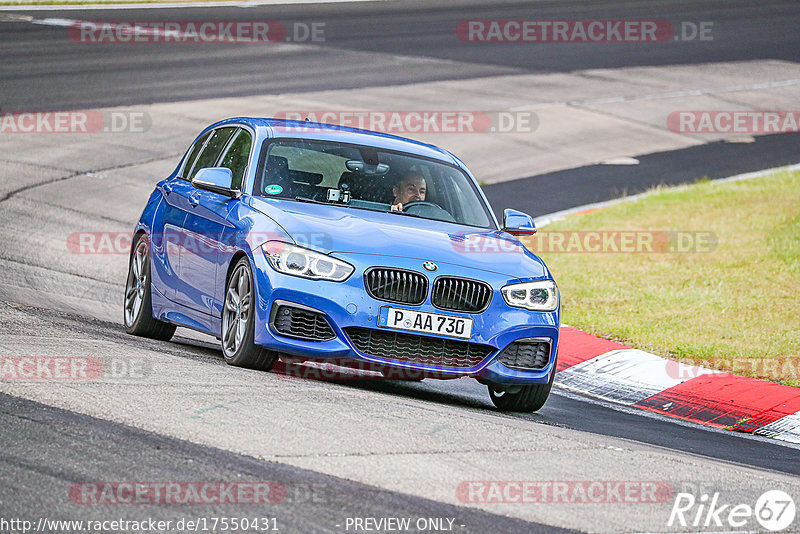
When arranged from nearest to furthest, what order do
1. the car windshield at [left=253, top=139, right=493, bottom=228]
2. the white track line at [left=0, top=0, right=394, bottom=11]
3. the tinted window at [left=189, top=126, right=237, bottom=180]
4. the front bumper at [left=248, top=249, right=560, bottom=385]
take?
1. the front bumper at [left=248, top=249, right=560, bottom=385]
2. the car windshield at [left=253, top=139, right=493, bottom=228]
3. the tinted window at [left=189, top=126, right=237, bottom=180]
4. the white track line at [left=0, top=0, right=394, bottom=11]

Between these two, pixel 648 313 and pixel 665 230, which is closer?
pixel 648 313

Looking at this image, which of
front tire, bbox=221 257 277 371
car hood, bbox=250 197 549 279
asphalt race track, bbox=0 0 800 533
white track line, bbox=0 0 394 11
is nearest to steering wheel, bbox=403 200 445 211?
car hood, bbox=250 197 549 279

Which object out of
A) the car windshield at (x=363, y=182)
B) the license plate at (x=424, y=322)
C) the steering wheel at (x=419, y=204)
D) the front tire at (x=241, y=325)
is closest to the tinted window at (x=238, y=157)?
the car windshield at (x=363, y=182)

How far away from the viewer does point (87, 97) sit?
23.3 m

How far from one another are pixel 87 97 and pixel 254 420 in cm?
1792

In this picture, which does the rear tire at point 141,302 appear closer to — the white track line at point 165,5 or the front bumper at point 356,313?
the front bumper at point 356,313

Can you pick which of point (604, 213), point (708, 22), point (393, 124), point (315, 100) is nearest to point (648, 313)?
point (604, 213)

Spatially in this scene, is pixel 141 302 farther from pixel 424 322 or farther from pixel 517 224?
pixel 424 322

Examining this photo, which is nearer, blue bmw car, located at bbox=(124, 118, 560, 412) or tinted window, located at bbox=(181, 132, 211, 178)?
blue bmw car, located at bbox=(124, 118, 560, 412)

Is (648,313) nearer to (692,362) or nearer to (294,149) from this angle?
(692,362)

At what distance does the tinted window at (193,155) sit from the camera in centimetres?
1051

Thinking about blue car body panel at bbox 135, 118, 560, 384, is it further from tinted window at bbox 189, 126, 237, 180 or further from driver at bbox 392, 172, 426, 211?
tinted window at bbox 189, 126, 237, 180

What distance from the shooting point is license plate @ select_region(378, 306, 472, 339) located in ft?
25.9

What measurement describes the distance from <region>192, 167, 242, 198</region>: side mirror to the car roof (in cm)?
60
